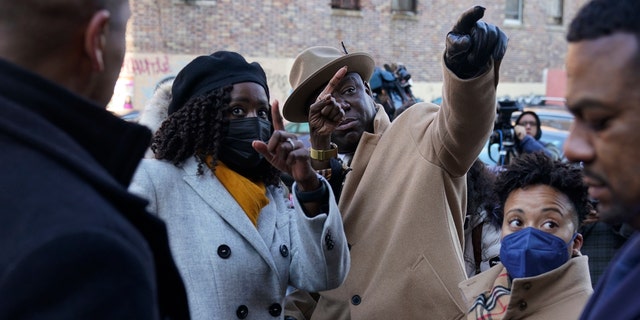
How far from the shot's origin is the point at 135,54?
56.0 ft

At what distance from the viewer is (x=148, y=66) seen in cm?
1720

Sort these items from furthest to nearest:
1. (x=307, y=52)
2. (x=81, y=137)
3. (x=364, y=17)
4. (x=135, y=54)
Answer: (x=364, y=17) → (x=135, y=54) → (x=307, y=52) → (x=81, y=137)

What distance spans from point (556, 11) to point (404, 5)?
5.99 meters

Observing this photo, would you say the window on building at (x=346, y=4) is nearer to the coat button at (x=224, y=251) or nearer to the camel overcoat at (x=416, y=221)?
the camel overcoat at (x=416, y=221)

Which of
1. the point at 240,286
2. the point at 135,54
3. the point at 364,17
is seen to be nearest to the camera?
the point at 240,286

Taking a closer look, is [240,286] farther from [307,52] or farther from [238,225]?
[307,52]

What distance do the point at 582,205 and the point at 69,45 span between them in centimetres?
234

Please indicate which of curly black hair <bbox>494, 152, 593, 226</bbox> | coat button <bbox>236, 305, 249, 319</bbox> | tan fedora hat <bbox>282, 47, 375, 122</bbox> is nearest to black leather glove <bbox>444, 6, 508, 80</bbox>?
curly black hair <bbox>494, 152, 593, 226</bbox>

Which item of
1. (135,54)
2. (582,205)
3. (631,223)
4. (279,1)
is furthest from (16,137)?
(279,1)

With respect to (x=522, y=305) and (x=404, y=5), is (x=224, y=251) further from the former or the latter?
(x=404, y=5)

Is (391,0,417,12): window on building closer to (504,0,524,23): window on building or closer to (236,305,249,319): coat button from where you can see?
(504,0,524,23): window on building

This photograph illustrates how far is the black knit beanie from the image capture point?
2.93 m

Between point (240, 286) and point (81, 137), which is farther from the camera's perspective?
point (240, 286)

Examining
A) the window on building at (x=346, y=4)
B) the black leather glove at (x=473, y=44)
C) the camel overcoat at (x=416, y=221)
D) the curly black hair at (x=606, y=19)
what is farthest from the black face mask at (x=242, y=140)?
the window on building at (x=346, y=4)
